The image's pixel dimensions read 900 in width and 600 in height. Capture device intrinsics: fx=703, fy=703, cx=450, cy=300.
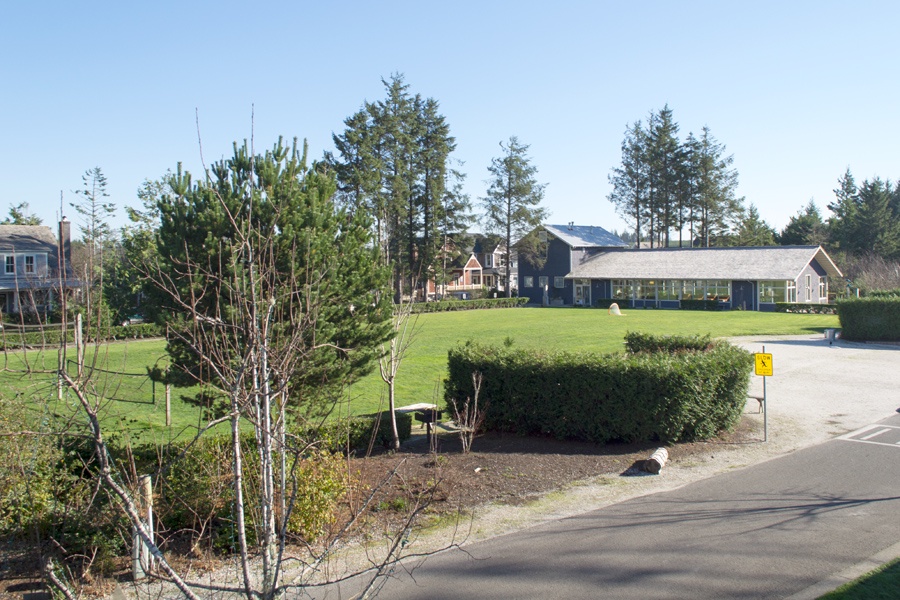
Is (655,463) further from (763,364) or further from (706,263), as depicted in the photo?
(706,263)

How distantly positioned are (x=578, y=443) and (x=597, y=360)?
1.68 metres

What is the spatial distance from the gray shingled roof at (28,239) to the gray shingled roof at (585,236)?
42.9 metres

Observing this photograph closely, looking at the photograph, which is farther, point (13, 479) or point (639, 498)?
point (639, 498)

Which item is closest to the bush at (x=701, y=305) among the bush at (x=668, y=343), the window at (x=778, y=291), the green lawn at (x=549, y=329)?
the green lawn at (x=549, y=329)

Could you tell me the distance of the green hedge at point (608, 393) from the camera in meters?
13.3

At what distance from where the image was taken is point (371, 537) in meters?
8.48

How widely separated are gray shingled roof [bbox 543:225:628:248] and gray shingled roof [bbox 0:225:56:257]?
42904mm

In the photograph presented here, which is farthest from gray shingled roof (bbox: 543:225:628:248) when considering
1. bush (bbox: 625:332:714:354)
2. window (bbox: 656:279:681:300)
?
bush (bbox: 625:332:714:354)

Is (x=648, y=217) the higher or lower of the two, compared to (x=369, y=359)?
higher

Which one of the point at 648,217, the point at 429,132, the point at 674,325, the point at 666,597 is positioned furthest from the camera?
the point at 648,217

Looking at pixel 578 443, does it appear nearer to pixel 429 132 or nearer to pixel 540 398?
pixel 540 398

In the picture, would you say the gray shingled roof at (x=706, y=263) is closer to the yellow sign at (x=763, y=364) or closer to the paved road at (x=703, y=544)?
the yellow sign at (x=763, y=364)

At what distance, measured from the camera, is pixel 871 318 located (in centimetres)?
3288

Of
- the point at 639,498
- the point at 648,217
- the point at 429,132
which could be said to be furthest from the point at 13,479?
the point at 648,217
